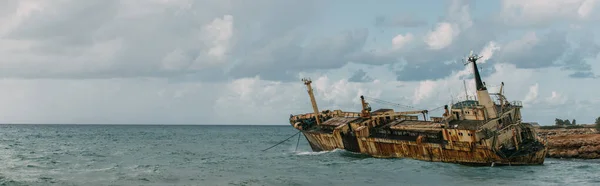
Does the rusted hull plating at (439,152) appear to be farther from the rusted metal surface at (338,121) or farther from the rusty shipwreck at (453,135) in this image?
the rusted metal surface at (338,121)

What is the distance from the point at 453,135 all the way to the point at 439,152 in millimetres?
2057

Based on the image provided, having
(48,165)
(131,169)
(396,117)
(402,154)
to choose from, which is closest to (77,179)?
(131,169)

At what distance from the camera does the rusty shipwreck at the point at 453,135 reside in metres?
41.2

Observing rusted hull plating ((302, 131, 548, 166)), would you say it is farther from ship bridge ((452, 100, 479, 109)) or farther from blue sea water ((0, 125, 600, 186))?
ship bridge ((452, 100, 479, 109))

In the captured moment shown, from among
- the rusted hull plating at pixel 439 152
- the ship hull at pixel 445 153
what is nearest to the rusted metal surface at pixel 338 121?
the rusted hull plating at pixel 439 152

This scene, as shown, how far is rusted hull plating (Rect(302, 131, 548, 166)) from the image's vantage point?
41.0m

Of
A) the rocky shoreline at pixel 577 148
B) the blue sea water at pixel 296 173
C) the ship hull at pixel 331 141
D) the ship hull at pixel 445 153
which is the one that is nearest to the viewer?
the blue sea water at pixel 296 173

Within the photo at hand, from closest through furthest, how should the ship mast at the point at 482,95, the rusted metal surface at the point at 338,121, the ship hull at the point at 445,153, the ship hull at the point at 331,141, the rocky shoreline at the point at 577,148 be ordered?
the ship hull at the point at 445,153 → the ship mast at the point at 482,95 → the rocky shoreline at the point at 577,148 → the ship hull at the point at 331,141 → the rusted metal surface at the point at 338,121

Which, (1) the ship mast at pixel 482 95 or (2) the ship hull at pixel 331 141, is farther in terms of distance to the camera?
(2) the ship hull at pixel 331 141

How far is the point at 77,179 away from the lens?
119ft

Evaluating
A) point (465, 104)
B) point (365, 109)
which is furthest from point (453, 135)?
point (365, 109)

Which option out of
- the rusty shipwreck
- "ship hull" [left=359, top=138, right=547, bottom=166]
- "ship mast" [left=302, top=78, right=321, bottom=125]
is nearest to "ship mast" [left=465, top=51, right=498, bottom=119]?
the rusty shipwreck

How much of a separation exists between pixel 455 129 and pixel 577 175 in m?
9.57

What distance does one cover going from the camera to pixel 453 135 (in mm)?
42531
